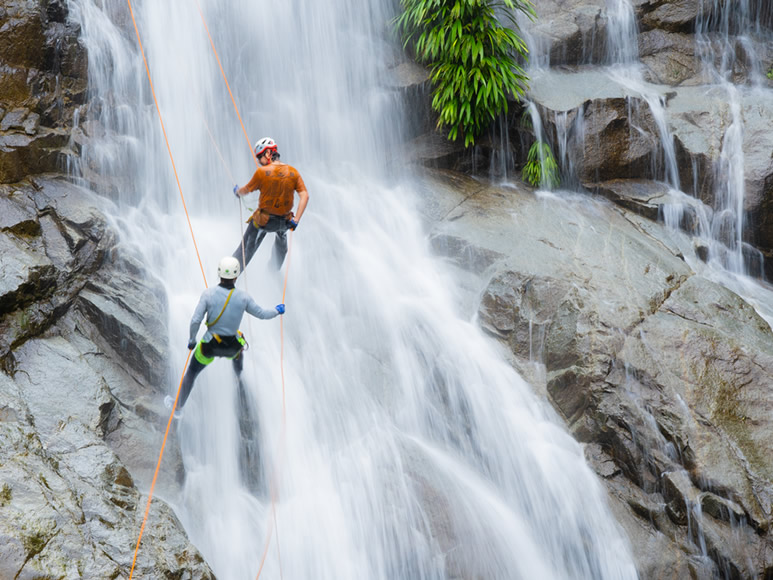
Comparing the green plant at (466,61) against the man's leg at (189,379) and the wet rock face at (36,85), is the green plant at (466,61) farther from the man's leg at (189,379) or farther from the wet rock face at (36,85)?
the man's leg at (189,379)

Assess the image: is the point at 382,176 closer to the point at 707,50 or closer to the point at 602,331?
the point at 602,331

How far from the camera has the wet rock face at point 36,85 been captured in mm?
7195

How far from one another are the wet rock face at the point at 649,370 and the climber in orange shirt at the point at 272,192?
2.89m

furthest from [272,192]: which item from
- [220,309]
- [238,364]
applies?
[238,364]

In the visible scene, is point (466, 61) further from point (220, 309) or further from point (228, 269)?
point (220, 309)

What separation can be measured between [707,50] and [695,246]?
4.88 metres

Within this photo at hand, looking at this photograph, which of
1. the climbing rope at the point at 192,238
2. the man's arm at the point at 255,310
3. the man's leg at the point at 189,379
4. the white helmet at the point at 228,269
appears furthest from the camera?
the man's leg at the point at 189,379

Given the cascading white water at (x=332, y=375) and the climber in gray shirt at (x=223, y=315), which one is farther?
the cascading white water at (x=332, y=375)

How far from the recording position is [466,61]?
10.1 m

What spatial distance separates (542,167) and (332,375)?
5.33 m

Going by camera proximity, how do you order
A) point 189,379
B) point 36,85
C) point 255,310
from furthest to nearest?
point 36,85, point 189,379, point 255,310

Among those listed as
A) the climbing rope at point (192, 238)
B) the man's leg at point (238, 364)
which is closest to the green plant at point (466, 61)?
the climbing rope at point (192, 238)

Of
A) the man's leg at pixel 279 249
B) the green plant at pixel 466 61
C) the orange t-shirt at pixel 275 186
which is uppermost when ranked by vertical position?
the green plant at pixel 466 61

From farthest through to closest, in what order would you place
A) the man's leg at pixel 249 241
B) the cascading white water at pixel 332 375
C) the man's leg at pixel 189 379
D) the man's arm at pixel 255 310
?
the man's leg at pixel 249 241 → the cascading white water at pixel 332 375 → the man's leg at pixel 189 379 → the man's arm at pixel 255 310
